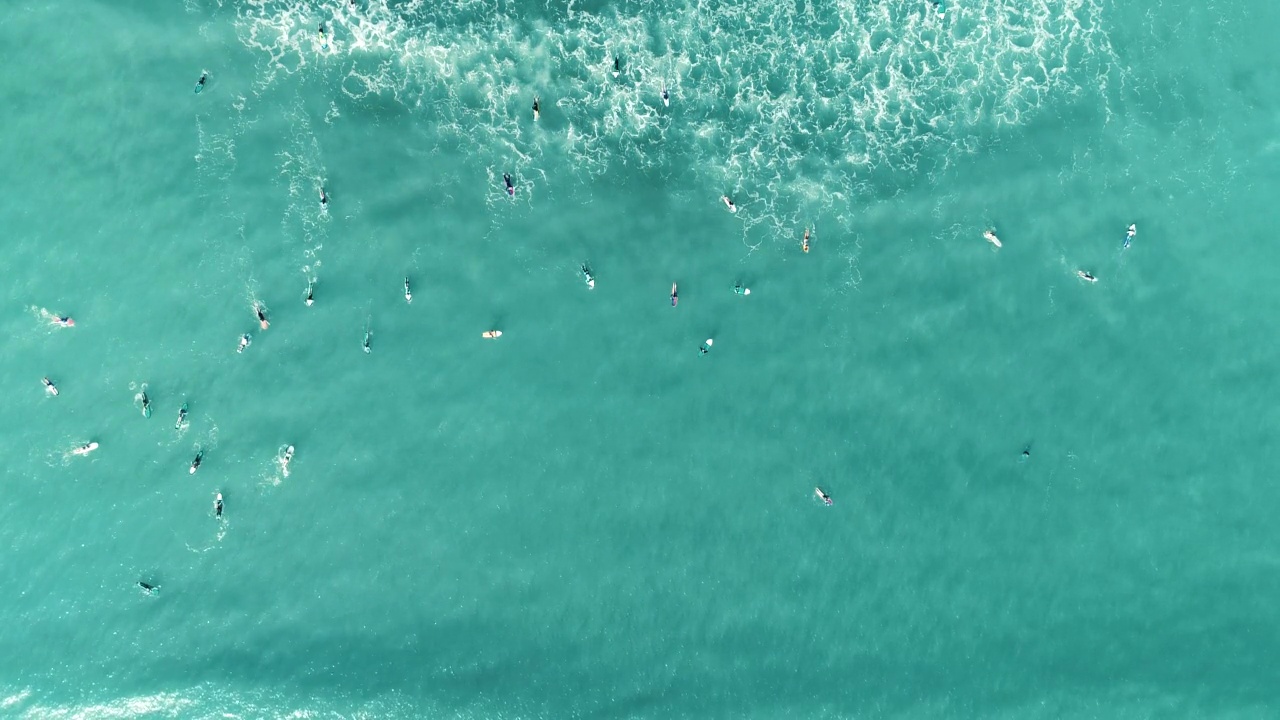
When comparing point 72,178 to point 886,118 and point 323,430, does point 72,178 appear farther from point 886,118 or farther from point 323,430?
point 886,118

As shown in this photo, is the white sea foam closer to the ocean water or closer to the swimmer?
the ocean water

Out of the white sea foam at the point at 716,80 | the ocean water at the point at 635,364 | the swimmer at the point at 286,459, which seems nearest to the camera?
the swimmer at the point at 286,459

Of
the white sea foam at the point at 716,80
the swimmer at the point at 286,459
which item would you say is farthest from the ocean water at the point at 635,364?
the swimmer at the point at 286,459

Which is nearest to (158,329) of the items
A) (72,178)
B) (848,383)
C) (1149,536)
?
(72,178)

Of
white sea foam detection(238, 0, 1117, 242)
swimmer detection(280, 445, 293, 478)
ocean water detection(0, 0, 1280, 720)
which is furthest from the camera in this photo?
white sea foam detection(238, 0, 1117, 242)

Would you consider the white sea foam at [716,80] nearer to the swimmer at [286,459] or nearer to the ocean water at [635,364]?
the ocean water at [635,364]

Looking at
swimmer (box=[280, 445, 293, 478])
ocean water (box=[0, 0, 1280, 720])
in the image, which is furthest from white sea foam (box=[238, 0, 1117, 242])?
swimmer (box=[280, 445, 293, 478])

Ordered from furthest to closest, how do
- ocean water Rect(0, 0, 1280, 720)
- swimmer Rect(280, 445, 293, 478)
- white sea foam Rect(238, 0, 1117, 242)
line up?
white sea foam Rect(238, 0, 1117, 242) → ocean water Rect(0, 0, 1280, 720) → swimmer Rect(280, 445, 293, 478)
